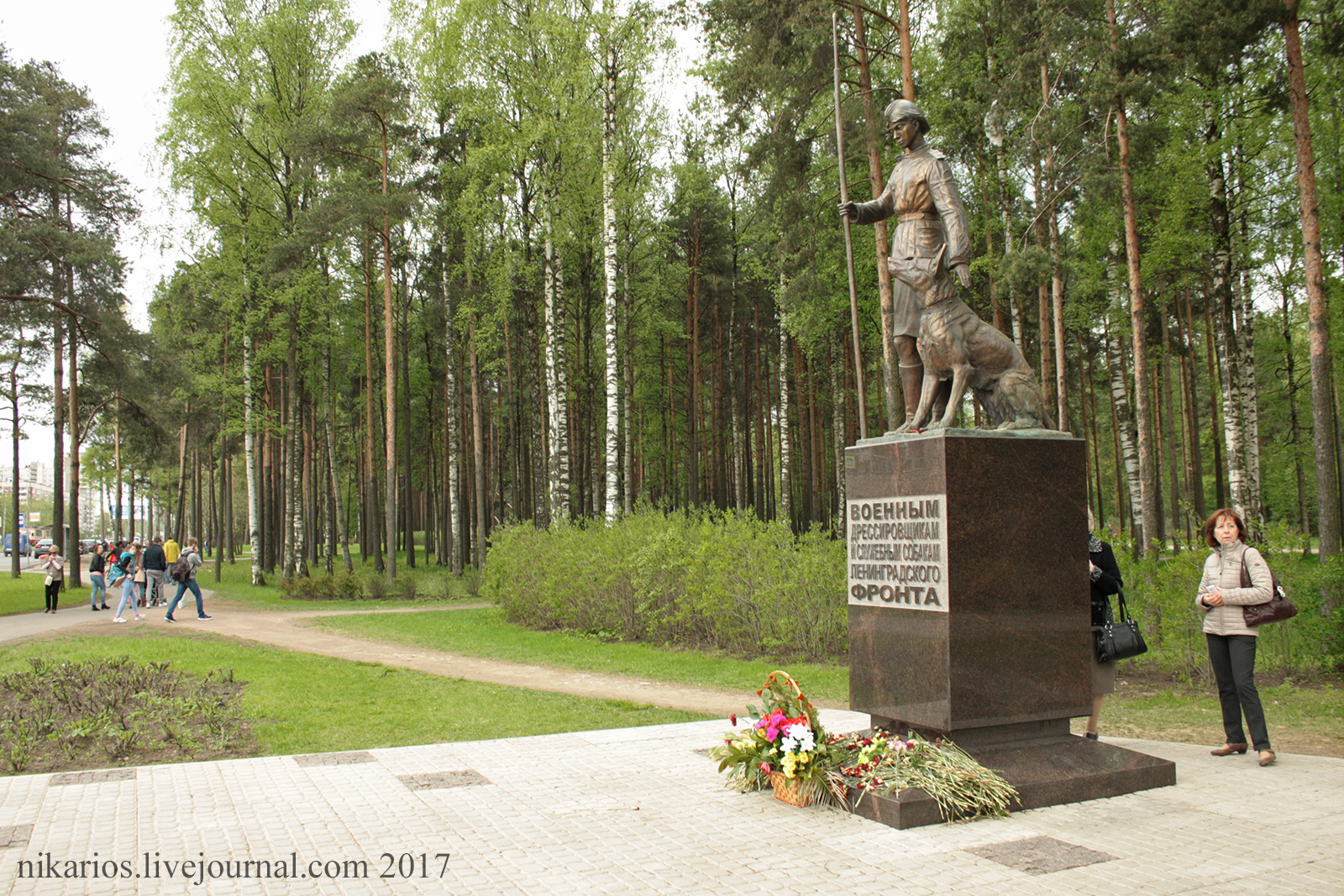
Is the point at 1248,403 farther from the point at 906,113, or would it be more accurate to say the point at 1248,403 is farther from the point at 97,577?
the point at 97,577

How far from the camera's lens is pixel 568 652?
14312mm

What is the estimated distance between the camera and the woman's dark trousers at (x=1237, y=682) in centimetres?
625

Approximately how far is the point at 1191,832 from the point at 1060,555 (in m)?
1.75

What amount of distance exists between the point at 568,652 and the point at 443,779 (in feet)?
27.2

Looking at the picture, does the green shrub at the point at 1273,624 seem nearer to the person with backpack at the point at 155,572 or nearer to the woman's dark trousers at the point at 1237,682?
the woman's dark trousers at the point at 1237,682

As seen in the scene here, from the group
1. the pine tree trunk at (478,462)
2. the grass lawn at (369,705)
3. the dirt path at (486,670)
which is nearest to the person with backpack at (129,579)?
the dirt path at (486,670)

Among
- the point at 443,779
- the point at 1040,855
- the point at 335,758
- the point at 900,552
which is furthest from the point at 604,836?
the point at 335,758

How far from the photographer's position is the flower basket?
5.41 metres

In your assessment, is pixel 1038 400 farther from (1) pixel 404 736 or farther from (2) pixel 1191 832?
(1) pixel 404 736

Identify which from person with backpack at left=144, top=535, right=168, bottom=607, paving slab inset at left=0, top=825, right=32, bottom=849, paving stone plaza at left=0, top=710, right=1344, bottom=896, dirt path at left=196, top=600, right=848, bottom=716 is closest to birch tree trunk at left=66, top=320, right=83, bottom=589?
person with backpack at left=144, top=535, right=168, bottom=607

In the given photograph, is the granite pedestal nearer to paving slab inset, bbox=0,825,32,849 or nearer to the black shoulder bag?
the black shoulder bag

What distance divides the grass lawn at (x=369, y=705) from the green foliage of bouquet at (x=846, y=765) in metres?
2.88

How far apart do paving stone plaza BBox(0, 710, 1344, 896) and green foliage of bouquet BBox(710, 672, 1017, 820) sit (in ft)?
0.47

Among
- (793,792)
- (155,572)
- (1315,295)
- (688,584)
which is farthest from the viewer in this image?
(155,572)
